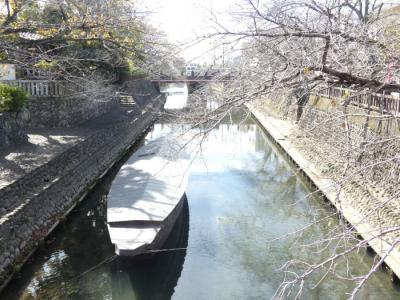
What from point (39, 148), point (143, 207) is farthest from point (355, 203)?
point (39, 148)

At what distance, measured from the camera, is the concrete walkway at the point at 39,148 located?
11778 mm

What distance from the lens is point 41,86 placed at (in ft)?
62.6

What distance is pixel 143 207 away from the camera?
34.2 feet

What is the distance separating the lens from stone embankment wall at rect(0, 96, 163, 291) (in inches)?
358

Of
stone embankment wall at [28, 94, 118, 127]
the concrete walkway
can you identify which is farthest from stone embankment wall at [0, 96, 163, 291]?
stone embankment wall at [28, 94, 118, 127]

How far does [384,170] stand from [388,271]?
2804 millimetres

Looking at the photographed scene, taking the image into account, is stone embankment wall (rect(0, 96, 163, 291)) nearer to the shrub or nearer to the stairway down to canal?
the stairway down to canal

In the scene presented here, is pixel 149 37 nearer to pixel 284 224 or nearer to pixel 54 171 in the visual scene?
pixel 54 171

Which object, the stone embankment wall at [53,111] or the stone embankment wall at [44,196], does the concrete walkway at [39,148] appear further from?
the stone embankment wall at [53,111]

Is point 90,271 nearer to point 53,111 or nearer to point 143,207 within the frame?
point 143,207

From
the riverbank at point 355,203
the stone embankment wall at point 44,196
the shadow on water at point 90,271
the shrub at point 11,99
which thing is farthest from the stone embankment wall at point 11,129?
the riverbank at point 355,203

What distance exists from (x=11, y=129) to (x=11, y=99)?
1.32m

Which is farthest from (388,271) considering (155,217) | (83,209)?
(83,209)

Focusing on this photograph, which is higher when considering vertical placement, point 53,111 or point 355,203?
point 53,111
